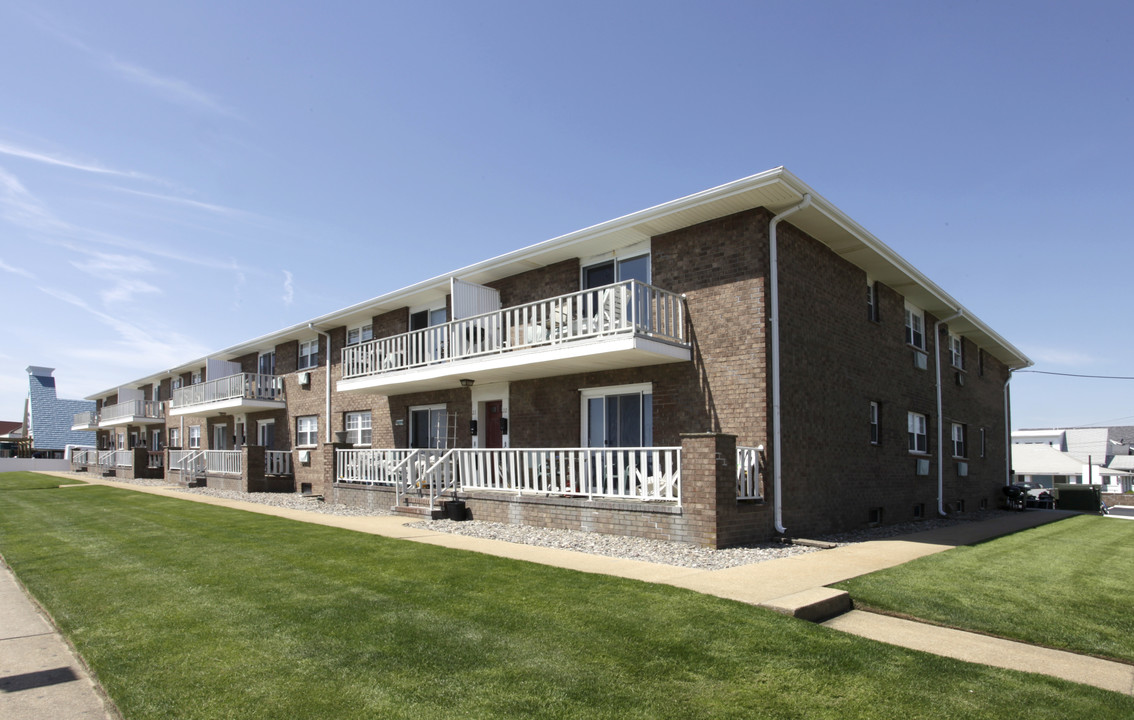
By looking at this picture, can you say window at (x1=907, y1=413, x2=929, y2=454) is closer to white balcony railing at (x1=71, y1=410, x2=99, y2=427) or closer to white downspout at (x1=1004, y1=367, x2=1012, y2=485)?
white downspout at (x1=1004, y1=367, x2=1012, y2=485)

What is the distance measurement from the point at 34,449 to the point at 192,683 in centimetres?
7184

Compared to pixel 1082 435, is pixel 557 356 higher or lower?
higher

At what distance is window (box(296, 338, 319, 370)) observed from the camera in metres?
24.5

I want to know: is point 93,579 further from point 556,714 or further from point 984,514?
point 984,514

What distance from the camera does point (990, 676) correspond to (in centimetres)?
475

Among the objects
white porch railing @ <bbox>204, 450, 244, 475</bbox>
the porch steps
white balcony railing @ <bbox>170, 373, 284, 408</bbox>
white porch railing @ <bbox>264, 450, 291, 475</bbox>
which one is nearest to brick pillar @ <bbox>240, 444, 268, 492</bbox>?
white porch railing @ <bbox>204, 450, 244, 475</bbox>

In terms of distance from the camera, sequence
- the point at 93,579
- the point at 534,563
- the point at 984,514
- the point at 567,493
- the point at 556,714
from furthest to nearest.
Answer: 1. the point at 984,514
2. the point at 567,493
3. the point at 534,563
4. the point at 93,579
5. the point at 556,714

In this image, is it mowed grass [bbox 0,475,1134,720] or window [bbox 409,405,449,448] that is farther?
window [bbox 409,405,449,448]

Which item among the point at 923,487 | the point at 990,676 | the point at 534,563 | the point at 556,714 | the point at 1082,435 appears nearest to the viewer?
the point at 556,714

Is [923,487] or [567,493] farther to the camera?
[923,487]

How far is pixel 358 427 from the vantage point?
72.3 feet

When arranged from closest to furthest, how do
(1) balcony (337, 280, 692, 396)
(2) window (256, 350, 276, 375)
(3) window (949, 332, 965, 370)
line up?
(1) balcony (337, 280, 692, 396) < (3) window (949, 332, 965, 370) < (2) window (256, 350, 276, 375)

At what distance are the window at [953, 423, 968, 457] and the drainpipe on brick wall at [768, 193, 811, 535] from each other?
11.2 meters

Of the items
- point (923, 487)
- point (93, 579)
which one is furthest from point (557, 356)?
point (923, 487)
